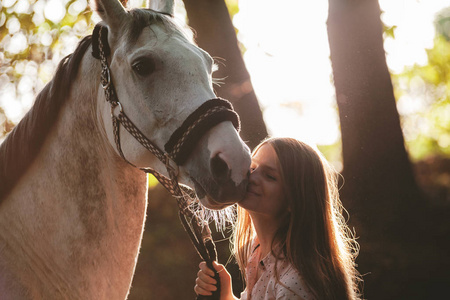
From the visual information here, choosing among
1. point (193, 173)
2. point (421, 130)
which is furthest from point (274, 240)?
point (421, 130)

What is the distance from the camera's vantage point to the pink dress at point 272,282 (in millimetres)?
2128

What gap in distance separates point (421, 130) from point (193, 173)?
24961 mm

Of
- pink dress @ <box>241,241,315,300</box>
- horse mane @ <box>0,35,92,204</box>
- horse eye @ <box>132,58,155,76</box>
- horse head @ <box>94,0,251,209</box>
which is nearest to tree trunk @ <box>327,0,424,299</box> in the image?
pink dress @ <box>241,241,315,300</box>

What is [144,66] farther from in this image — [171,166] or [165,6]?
[165,6]

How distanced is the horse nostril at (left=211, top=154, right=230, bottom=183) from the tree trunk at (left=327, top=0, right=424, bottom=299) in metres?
2.45

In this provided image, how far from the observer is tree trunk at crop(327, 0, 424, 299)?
393 cm

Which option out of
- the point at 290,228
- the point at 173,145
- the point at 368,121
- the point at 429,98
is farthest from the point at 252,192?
the point at 429,98

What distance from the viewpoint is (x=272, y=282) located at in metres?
2.28

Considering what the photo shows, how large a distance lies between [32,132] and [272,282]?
5.43ft

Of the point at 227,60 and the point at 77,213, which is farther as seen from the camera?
the point at 227,60

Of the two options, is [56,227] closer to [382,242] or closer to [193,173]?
[193,173]

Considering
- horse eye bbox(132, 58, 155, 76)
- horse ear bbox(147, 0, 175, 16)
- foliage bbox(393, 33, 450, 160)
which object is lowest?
foliage bbox(393, 33, 450, 160)

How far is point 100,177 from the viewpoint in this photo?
232 centimetres

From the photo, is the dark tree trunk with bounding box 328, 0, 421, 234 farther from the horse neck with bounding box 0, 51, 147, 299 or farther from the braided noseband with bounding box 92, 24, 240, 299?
the horse neck with bounding box 0, 51, 147, 299
